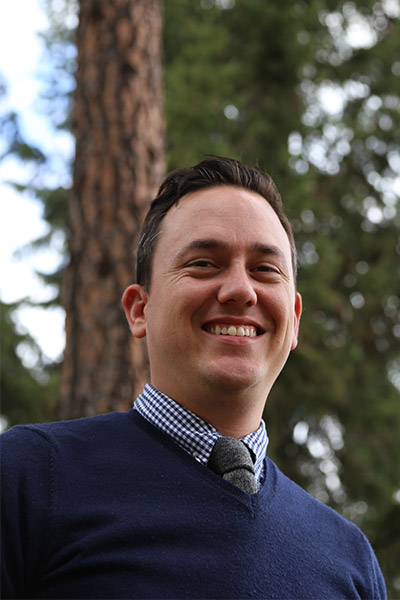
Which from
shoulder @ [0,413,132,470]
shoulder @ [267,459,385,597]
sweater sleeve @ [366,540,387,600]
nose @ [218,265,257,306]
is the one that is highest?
nose @ [218,265,257,306]

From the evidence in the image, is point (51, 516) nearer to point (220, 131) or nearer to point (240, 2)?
point (220, 131)

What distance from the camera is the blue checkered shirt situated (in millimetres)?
1618

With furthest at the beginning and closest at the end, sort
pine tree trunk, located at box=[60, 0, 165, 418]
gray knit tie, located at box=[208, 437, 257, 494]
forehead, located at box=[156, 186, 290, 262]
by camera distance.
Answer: pine tree trunk, located at box=[60, 0, 165, 418]
forehead, located at box=[156, 186, 290, 262]
gray knit tie, located at box=[208, 437, 257, 494]

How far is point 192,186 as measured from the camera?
1845 millimetres

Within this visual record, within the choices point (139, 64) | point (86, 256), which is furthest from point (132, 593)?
point (139, 64)

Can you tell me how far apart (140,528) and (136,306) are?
0.69m

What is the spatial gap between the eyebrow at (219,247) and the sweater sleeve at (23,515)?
2.15 feet

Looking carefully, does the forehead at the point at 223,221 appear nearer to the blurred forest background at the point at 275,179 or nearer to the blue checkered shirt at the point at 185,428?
the blue checkered shirt at the point at 185,428

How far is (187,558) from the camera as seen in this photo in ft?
4.60

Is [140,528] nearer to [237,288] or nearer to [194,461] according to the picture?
[194,461]

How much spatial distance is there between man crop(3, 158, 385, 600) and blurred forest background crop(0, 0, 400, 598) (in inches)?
54.2

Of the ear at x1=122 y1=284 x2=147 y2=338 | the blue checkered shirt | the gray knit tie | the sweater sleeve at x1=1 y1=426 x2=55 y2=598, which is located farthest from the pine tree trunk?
the sweater sleeve at x1=1 y1=426 x2=55 y2=598

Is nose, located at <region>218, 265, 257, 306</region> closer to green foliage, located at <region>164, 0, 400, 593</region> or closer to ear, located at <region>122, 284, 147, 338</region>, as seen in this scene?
ear, located at <region>122, 284, 147, 338</region>

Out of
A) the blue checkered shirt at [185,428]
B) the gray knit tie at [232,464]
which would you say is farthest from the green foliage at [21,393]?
the gray knit tie at [232,464]
